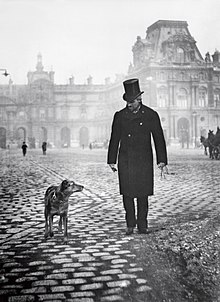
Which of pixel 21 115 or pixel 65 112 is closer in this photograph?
pixel 21 115

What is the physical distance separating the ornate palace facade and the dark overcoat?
98.9 ft

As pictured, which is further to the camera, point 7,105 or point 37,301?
point 7,105

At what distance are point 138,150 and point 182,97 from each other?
141 ft

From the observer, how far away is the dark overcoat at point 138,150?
4.52m

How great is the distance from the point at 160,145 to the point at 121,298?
203 cm

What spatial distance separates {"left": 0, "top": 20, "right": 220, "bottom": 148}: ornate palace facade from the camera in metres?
42.1

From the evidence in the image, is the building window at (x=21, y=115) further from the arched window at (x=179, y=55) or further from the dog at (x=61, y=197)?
the dog at (x=61, y=197)

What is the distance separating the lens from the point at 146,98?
135ft

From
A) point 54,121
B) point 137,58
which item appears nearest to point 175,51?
point 137,58

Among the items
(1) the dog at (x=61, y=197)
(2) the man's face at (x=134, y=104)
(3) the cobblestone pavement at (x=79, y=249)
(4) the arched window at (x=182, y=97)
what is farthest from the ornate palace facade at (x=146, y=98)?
(1) the dog at (x=61, y=197)

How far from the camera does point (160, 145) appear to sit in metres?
4.62

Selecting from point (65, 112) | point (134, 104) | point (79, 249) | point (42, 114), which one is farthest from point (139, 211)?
point (65, 112)

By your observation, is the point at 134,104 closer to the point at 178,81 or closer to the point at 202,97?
the point at 178,81

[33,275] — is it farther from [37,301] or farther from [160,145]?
[160,145]
